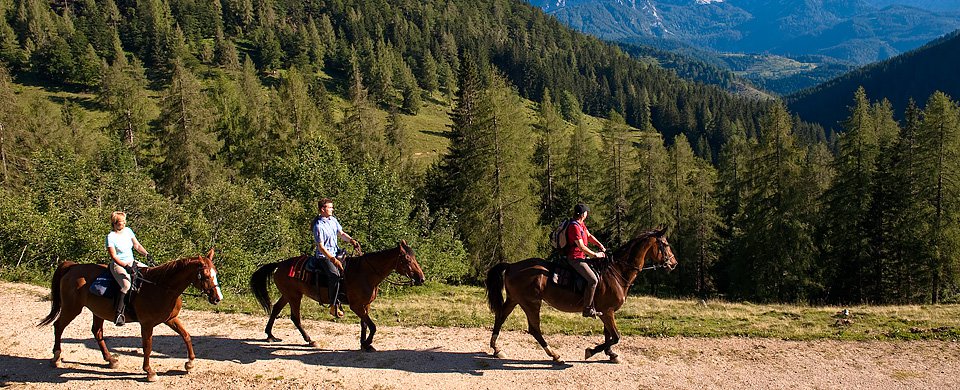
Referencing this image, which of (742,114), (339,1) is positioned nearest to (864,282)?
(742,114)

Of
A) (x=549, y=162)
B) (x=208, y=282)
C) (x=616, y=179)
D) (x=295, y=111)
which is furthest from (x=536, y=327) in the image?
(x=616, y=179)

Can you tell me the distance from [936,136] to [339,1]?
602 feet

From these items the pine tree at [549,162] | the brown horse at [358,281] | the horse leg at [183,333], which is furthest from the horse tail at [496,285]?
the pine tree at [549,162]

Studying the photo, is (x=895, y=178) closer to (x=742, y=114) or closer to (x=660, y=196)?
(x=660, y=196)

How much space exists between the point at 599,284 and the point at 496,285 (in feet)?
7.67

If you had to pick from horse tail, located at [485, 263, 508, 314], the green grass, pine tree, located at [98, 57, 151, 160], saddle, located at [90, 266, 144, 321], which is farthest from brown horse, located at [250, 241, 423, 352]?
pine tree, located at [98, 57, 151, 160]

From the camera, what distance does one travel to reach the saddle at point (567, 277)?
38.7 feet

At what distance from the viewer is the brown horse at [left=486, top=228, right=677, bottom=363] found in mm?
11898

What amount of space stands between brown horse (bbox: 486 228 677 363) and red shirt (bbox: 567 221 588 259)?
64 centimetres

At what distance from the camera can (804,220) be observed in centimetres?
3897

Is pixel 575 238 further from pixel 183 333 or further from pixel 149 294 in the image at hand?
pixel 149 294

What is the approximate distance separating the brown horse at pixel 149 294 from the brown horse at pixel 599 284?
5.96m

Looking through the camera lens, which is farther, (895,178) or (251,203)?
(895,178)

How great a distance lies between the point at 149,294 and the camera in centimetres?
1043
